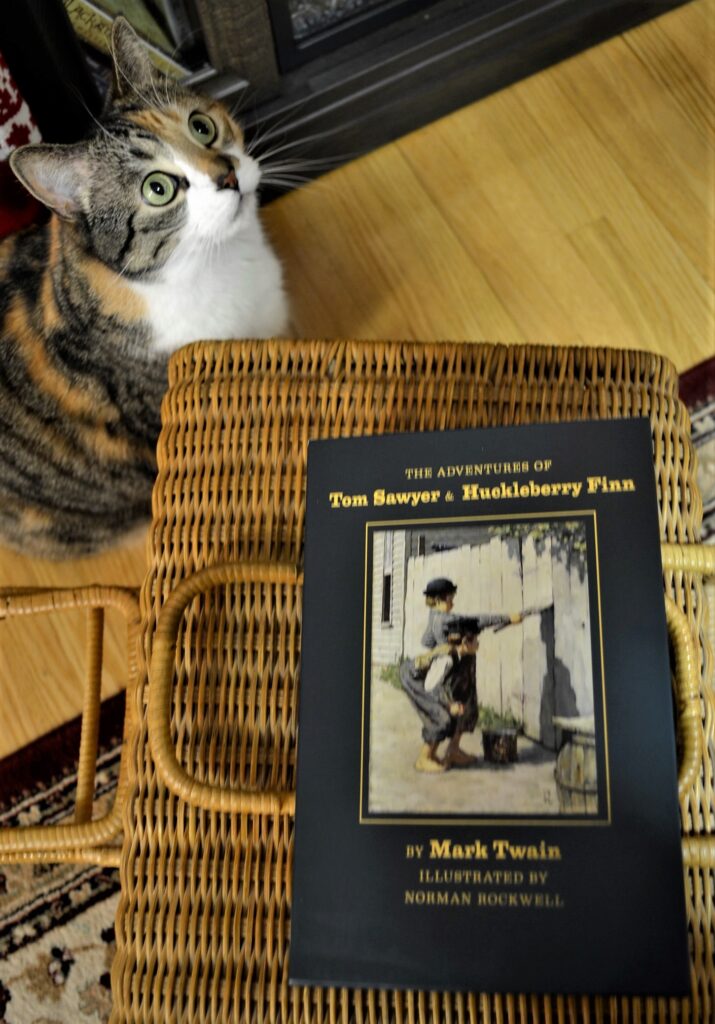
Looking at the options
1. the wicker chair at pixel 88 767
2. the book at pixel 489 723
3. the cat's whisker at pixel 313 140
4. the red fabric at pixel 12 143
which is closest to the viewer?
the book at pixel 489 723

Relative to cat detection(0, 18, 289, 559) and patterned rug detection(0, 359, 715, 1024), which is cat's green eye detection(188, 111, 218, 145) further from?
patterned rug detection(0, 359, 715, 1024)

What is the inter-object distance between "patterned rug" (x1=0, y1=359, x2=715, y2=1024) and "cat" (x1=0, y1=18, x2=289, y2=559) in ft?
1.02

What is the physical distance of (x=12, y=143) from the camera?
930 millimetres

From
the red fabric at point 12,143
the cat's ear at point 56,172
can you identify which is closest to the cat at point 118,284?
the cat's ear at point 56,172

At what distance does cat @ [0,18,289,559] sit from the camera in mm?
759

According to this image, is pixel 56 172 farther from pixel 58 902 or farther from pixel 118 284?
pixel 58 902

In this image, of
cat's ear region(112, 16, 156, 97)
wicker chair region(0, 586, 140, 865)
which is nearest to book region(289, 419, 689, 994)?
wicker chair region(0, 586, 140, 865)

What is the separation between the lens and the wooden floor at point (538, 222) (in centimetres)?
112

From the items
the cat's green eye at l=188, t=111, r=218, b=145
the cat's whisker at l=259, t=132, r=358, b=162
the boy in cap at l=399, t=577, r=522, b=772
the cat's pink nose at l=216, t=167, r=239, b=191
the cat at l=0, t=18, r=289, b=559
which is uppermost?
the cat's whisker at l=259, t=132, r=358, b=162

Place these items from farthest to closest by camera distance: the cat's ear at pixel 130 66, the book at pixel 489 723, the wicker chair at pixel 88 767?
1. the cat's ear at pixel 130 66
2. the wicker chair at pixel 88 767
3. the book at pixel 489 723

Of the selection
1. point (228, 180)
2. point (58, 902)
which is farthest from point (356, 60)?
point (58, 902)

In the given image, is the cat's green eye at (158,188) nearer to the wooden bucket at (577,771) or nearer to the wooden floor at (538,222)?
the wooden floor at (538,222)

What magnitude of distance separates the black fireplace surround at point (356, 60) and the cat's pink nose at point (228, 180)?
1.00 feet

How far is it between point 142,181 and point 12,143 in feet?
0.95
